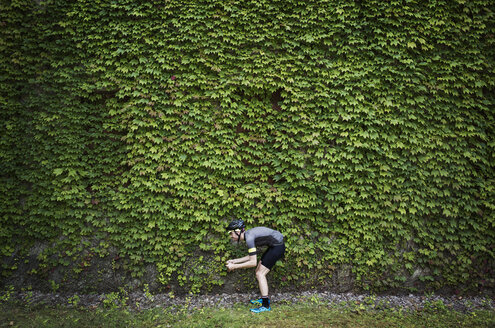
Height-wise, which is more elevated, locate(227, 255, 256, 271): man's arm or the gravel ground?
locate(227, 255, 256, 271): man's arm

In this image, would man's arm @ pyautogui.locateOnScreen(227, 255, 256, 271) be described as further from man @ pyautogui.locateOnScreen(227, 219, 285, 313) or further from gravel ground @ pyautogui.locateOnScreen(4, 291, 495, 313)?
gravel ground @ pyautogui.locateOnScreen(4, 291, 495, 313)

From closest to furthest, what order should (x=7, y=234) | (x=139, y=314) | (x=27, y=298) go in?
(x=139, y=314) → (x=27, y=298) → (x=7, y=234)

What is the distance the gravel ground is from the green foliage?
38 centimetres

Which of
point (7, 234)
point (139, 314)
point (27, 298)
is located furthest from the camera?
point (7, 234)

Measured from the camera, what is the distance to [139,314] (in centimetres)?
502

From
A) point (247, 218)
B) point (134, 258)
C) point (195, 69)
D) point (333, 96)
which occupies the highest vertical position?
point (195, 69)

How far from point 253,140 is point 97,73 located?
407cm

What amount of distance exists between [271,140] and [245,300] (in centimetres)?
367

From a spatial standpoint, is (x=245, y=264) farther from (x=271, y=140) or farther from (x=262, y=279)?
(x=271, y=140)

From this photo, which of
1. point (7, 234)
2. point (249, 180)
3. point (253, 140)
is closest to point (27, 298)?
point (7, 234)

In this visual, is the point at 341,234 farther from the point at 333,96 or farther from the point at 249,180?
the point at 333,96

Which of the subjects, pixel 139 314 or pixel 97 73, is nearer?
pixel 139 314

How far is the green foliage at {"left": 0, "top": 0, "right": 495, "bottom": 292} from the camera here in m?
5.75

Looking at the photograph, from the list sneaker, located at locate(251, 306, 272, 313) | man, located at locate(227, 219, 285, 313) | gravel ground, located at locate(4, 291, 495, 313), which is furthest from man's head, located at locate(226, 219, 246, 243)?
gravel ground, located at locate(4, 291, 495, 313)
